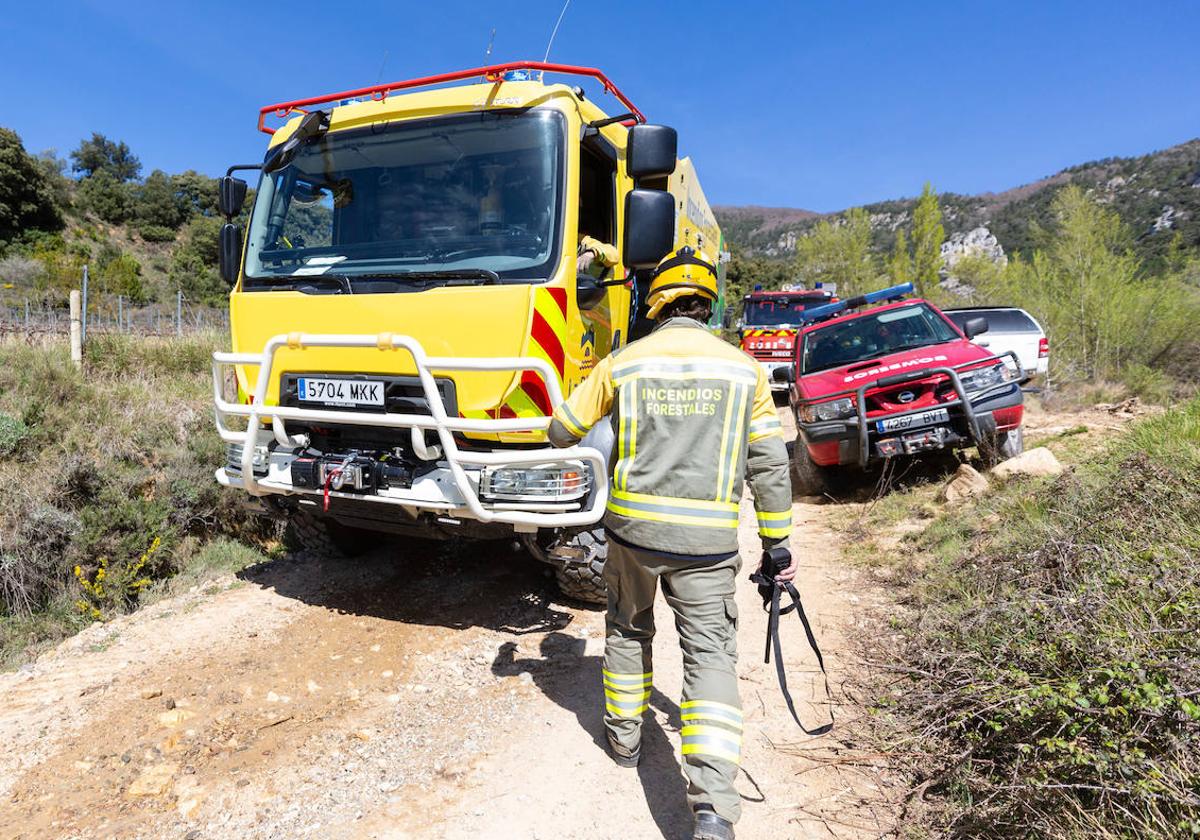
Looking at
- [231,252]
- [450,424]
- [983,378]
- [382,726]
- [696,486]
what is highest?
[231,252]

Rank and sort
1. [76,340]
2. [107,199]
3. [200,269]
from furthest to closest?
[107,199] → [200,269] → [76,340]

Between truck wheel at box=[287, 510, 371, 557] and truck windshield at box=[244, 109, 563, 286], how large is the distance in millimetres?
1649

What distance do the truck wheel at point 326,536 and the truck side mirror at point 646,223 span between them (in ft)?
8.99

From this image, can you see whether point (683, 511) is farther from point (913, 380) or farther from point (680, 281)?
point (913, 380)

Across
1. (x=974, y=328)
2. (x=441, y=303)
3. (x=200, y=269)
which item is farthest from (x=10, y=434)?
(x=200, y=269)

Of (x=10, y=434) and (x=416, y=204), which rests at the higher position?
(x=416, y=204)

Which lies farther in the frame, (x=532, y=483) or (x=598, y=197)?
(x=598, y=197)

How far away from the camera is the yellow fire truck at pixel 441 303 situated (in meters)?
3.18

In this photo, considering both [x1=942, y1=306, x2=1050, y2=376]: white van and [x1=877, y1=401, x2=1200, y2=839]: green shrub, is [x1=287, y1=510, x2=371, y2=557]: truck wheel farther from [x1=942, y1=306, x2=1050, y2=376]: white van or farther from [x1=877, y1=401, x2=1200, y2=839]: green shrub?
[x1=942, y1=306, x2=1050, y2=376]: white van

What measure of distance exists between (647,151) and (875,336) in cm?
439

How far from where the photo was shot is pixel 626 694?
262 centimetres

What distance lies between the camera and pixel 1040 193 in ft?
215

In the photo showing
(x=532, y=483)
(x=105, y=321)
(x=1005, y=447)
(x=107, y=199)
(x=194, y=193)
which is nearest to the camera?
(x=532, y=483)

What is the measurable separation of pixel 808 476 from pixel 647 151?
4454mm
